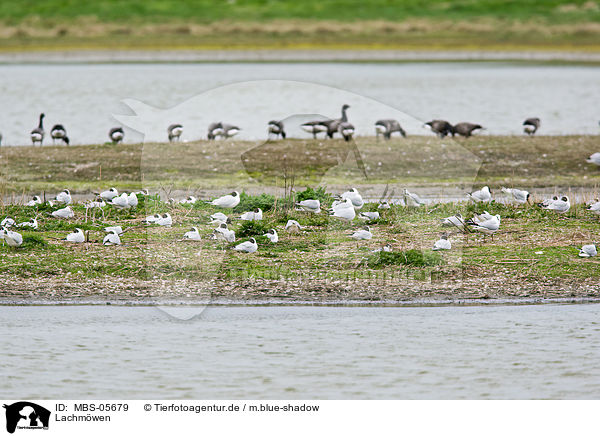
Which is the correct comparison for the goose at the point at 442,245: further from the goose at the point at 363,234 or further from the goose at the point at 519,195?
the goose at the point at 519,195

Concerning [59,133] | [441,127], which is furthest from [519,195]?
[59,133]

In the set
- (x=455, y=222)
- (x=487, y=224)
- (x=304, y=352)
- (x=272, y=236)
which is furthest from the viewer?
(x=455, y=222)

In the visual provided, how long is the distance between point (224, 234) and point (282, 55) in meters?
38.0

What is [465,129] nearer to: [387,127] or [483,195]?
[387,127]

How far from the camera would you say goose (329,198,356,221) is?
12.7 metres

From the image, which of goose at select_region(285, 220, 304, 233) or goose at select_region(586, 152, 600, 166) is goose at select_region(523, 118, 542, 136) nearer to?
goose at select_region(586, 152, 600, 166)

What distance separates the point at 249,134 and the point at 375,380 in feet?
53.4

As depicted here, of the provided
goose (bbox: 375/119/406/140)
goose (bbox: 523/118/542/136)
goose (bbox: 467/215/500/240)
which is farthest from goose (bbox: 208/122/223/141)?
goose (bbox: 467/215/500/240)

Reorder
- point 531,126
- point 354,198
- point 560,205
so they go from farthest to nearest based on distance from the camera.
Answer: point 531,126, point 560,205, point 354,198

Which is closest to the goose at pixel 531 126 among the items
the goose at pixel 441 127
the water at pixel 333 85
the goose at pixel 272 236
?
the goose at pixel 441 127

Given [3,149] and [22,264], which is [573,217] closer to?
[22,264]

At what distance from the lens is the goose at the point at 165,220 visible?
12297 mm

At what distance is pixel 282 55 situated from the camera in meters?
48.8

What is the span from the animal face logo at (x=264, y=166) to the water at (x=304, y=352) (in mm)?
918
